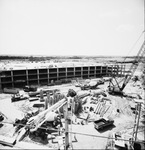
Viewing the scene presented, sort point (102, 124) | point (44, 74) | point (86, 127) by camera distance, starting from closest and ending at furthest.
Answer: point (102, 124), point (86, 127), point (44, 74)

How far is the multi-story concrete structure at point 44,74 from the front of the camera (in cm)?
3574

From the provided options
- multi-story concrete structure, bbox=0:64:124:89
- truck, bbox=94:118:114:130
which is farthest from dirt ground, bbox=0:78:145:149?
multi-story concrete structure, bbox=0:64:124:89

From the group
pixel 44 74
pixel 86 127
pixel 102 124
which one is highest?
pixel 44 74

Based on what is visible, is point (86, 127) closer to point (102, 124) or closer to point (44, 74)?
point (102, 124)

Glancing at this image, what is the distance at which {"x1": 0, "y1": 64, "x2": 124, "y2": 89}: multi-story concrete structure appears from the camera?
35.7 meters

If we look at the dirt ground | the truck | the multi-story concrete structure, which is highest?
the multi-story concrete structure

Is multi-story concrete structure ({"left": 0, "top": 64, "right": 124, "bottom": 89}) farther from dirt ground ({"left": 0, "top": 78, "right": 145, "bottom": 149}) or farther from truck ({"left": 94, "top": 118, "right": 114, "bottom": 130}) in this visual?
truck ({"left": 94, "top": 118, "right": 114, "bottom": 130})

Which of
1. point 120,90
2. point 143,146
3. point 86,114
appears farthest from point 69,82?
point 143,146

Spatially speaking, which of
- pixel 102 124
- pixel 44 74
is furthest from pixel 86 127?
pixel 44 74

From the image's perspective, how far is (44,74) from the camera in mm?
42438

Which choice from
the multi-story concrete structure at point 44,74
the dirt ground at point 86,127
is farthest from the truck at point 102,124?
the multi-story concrete structure at point 44,74

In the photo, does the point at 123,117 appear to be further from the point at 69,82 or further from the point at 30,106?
the point at 69,82

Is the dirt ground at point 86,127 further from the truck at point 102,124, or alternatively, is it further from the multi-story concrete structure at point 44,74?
the multi-story concrete structure at point 44,74

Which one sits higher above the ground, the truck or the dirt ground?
the truck
